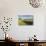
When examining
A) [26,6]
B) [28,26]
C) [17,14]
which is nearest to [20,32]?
[28,26]

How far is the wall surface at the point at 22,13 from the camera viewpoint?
4.21 meters

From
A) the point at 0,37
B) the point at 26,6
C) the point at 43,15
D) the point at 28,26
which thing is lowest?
the point at 0,37

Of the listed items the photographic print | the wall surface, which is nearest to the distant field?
the photographic print

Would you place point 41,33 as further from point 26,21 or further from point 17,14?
point 17,14

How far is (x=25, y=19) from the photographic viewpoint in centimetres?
424

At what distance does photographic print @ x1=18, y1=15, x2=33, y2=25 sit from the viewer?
13.9 ft

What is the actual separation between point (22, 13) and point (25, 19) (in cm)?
22

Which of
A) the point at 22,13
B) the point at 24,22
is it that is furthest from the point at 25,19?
the point at 22,13

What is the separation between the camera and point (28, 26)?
4234 mm

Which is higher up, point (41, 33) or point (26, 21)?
point (26, 21)

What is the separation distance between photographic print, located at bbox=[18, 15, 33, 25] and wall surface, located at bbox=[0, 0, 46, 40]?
0.32 feet

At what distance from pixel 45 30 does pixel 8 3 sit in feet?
4.89

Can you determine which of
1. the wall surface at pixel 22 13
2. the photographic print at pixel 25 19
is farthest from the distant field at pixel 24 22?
the wall surface at pixel 22 13

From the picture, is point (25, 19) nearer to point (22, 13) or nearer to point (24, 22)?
point (24, 22)
